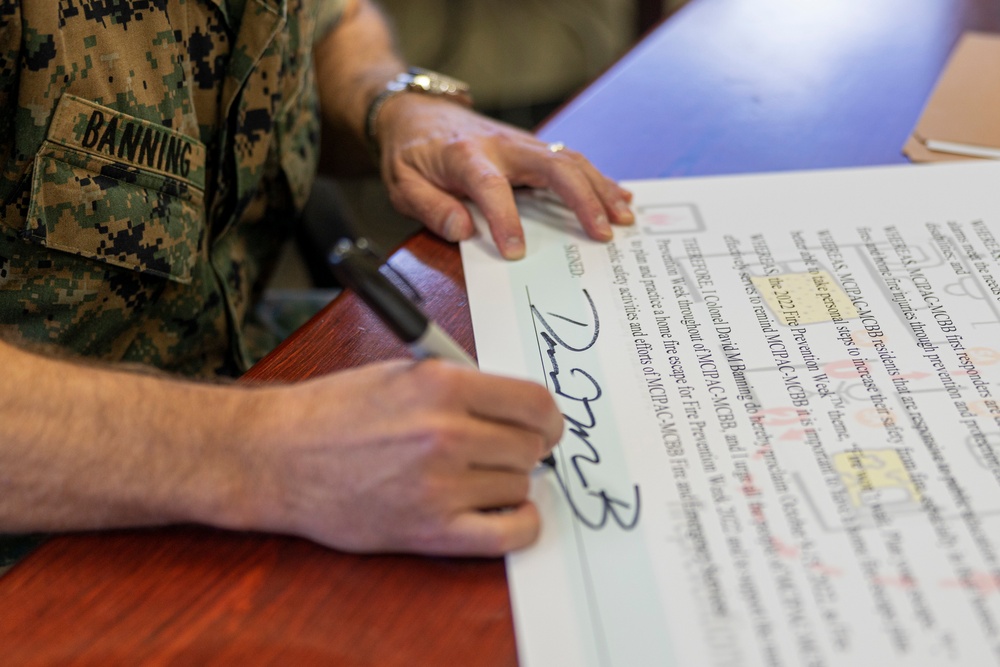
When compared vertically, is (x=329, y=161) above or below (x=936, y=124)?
below

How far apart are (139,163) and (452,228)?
0.78 ft

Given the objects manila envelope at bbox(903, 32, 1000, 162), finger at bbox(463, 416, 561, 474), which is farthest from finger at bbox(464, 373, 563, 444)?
manila envelope at bbox(903, 32, 1000, 162)

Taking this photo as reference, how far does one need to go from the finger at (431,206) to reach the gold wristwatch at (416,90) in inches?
4.9

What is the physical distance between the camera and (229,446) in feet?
1.60

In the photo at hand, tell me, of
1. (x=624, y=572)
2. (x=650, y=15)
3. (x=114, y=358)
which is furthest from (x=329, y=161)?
(x=650, y=15)

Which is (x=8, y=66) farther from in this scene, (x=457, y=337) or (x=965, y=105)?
(x=965, y=105)

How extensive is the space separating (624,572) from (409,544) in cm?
11

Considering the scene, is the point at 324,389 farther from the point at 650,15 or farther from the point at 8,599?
the point at 650,15

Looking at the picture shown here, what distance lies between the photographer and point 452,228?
715mm

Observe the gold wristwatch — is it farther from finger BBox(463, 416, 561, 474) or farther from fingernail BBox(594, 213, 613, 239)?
finger BBox(463, 416, 561, 474)

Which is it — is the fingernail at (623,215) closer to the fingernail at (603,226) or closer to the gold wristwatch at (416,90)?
the fingernail at (603,226)

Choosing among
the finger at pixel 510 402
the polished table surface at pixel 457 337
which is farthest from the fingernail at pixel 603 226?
the finger at pixel 510 402

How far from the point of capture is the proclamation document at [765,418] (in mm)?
422

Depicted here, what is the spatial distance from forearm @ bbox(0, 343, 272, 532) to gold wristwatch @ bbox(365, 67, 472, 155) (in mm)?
466
